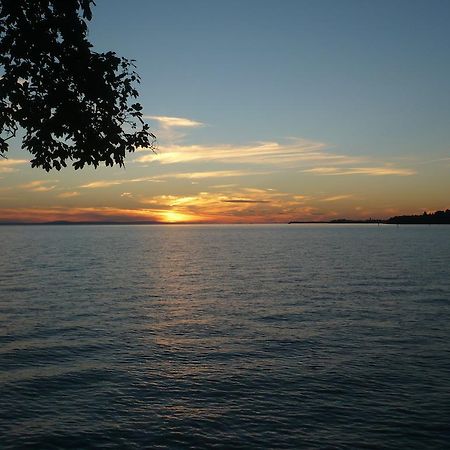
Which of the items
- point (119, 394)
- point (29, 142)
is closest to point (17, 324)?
point (119, 394)

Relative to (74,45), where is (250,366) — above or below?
below

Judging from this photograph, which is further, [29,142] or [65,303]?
[65,303]

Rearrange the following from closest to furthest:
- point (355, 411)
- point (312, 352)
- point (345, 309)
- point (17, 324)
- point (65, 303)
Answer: point (355, 411) < point (312, 352) < point (17, 324) < point (345, 309) < point (65, 303)

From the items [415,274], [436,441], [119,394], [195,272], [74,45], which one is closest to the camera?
[74,45]

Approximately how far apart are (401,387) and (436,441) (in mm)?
4591

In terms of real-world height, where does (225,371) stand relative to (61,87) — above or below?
below

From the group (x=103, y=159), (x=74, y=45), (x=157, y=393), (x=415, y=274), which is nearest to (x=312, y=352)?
(x=157, y=393)

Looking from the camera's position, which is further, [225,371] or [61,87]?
[225,371]

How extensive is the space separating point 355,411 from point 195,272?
5728 cm

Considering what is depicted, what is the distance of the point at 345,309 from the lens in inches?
1497

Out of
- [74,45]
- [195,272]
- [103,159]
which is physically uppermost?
[74,45]

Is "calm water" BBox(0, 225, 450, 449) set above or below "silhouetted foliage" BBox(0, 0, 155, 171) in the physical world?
below

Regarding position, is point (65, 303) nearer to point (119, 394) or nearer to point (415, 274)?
point (119, 394)

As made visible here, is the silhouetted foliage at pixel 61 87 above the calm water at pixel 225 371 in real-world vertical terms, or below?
above
